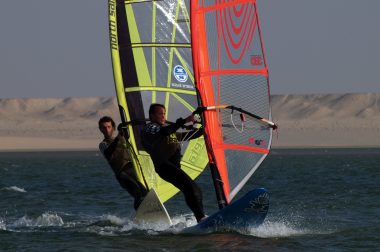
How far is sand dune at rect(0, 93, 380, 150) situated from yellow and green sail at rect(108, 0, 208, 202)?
93441 millimetres

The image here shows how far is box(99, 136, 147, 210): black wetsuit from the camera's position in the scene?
14.7m

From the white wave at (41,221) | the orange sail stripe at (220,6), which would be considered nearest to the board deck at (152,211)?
the white wave at (41,221)

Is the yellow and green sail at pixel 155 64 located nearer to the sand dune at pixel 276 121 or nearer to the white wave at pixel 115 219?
the white wave at pixel 115 219

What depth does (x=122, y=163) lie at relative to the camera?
1492cm

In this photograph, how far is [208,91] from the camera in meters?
13.8

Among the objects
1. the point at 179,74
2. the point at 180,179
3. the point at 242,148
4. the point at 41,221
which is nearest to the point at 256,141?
the point at 242,148

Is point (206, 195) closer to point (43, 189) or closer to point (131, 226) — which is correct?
point (43, 189)

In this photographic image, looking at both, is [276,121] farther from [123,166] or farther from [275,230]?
[275,230]

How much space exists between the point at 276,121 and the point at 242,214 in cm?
11791

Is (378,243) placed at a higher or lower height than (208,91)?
lower

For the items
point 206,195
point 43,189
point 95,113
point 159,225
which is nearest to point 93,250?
point 159,225

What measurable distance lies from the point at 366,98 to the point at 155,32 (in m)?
124

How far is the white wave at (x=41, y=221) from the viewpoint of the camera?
15.8 metres

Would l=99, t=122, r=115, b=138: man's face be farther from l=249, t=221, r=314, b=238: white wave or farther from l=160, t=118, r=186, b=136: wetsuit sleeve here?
l=249, t=221, r=314, b=238: white wave
